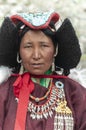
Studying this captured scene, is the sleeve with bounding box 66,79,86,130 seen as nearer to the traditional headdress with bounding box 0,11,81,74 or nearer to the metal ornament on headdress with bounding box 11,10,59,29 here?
the traditional headdress with bounding box 0,11,81,74

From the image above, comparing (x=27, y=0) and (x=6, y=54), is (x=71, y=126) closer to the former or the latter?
(x=6, y=54)

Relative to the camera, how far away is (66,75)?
2.61 metres

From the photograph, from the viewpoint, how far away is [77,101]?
252 cm

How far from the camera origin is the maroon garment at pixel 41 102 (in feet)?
7.93

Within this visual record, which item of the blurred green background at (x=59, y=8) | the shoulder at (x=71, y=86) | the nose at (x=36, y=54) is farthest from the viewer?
the blurred green background at (x=59, y=8)

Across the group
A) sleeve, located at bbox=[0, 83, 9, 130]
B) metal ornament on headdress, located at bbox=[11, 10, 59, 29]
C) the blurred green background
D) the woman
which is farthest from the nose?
the blurred green background

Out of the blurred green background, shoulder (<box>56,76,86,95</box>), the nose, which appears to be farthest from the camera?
the blurred green background

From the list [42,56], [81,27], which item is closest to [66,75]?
[42,56]

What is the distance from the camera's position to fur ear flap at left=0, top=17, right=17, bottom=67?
2453 millimetres

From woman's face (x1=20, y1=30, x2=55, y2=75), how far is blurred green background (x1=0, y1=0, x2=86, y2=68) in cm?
57

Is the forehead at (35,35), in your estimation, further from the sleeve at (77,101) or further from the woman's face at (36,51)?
the sleeve at (77,101)

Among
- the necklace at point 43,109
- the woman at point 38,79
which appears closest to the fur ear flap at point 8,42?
the woman at point 38,79

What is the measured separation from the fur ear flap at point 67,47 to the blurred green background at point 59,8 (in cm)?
43

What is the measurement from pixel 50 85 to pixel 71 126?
21 cm
